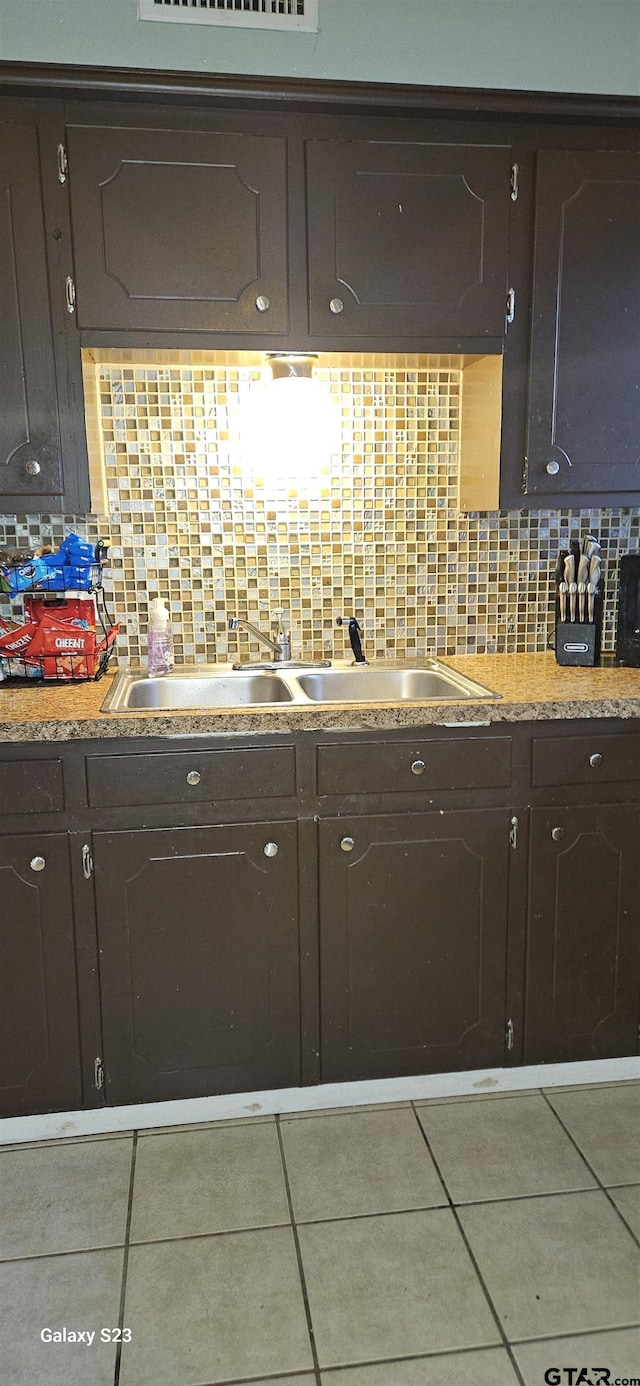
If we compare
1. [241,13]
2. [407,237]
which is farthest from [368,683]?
[241,13]

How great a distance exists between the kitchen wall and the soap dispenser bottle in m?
1.20

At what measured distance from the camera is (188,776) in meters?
1.87

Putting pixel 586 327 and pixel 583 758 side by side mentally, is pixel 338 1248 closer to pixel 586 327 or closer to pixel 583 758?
pixel 583 758

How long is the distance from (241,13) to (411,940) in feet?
6.81

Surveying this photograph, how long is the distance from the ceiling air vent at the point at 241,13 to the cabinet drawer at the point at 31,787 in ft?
5.29

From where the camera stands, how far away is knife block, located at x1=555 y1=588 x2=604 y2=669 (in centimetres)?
230

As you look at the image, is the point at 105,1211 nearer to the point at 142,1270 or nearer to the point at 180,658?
the point at 142,1270

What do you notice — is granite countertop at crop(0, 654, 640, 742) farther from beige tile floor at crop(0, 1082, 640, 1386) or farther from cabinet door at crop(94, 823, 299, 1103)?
beige tile floor at crop(0, 1082, 640, 1386)

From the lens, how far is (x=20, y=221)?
190cm

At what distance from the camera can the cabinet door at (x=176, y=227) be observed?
1902mm

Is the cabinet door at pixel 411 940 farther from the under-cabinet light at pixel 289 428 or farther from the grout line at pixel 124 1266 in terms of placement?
the under-cabinet light at pixel 289 428

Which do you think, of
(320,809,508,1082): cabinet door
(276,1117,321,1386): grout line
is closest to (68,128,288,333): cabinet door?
(320,809,508,1082): cabinet door

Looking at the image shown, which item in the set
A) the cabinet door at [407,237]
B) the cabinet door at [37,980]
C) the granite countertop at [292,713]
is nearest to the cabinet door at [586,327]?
the cabinet door at [407,237]

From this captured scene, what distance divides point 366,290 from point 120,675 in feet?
3.66
